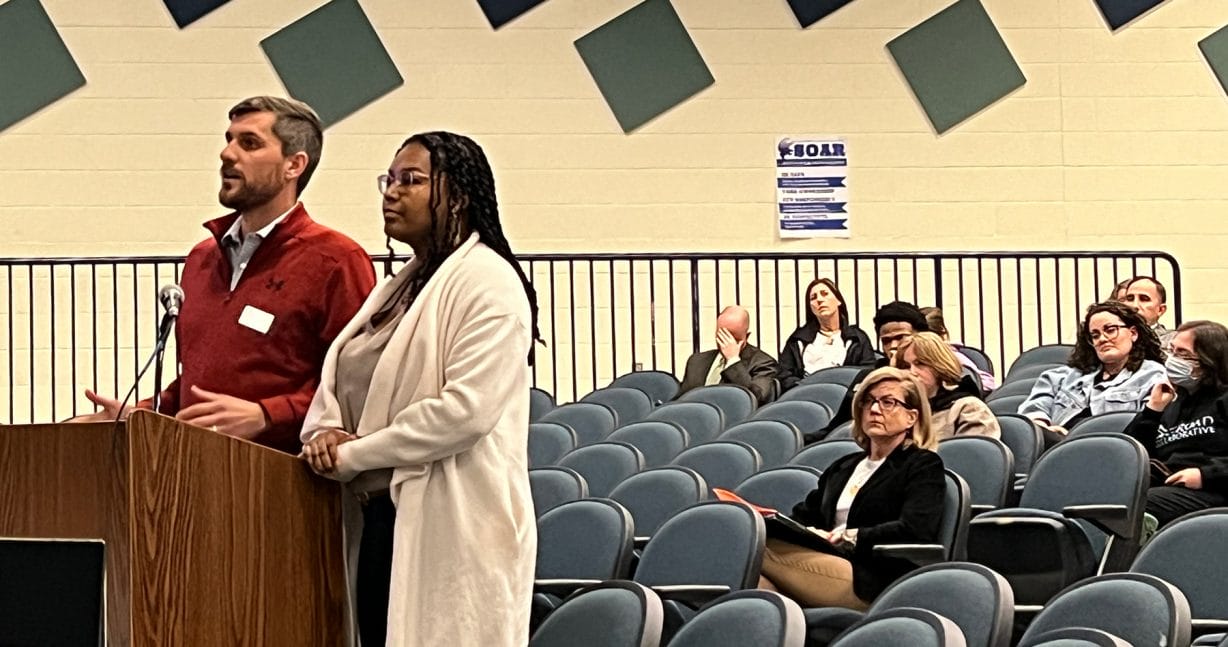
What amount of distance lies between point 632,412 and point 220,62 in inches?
135

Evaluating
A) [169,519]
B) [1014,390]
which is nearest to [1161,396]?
[1014,390]

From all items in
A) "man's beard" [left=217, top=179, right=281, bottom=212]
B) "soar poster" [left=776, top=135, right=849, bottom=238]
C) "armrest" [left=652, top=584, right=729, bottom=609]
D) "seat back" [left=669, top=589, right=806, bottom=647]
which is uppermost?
"soar poster" [left=776, top=135, right=849, bottom=238]

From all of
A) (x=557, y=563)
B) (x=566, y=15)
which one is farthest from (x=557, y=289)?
(x=557, y=563)

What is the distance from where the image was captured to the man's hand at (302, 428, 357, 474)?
8.92 ft

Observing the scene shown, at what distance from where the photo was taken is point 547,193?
10227 millimetres

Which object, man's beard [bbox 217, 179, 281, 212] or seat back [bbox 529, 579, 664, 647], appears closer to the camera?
man's beard [bbox 217, 179, 281, 212]

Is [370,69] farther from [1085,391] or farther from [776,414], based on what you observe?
[1085,391]

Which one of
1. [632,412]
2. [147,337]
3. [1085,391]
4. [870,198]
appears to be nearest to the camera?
[1085,391]

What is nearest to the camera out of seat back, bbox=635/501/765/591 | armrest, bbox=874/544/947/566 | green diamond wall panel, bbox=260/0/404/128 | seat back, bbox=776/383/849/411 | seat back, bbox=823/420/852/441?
seat back, bbox=635/501/765/591

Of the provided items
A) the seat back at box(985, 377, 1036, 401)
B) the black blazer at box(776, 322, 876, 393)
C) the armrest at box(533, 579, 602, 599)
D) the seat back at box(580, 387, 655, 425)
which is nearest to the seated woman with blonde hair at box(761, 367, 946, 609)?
the armrest at box(533, 579, 602, 599)

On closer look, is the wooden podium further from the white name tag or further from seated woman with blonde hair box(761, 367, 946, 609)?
seated woman with blonde hair box(761, 367, 946, 609)

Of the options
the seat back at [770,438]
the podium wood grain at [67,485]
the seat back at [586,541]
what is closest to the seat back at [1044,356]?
the seat back at [770,438]

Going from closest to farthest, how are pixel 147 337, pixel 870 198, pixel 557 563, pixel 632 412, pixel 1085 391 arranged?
1. pixel 557 563
2. pixel 1085 391
3. pixel 632 412
4. pixel 147 337
5. pixel 870 198

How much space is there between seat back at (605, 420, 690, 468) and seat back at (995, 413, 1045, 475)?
113 centimetres
